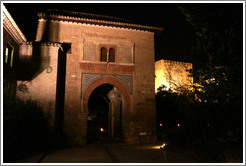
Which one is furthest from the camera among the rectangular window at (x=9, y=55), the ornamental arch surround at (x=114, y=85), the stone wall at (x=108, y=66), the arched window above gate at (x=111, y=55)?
the arched window above gate at (x=111, y=55)

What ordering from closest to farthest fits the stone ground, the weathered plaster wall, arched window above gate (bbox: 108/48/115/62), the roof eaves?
the stone ground, the weathered plaster wall, the roof eaves, arched window above gate (bbox: 108/48/115/62)

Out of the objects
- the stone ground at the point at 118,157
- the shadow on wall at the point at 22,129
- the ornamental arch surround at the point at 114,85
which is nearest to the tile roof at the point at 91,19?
the ornamental arch surround at the point at 114,85

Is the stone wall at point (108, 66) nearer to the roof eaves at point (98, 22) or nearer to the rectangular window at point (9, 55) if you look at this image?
the roof eaves at point (98, 22)

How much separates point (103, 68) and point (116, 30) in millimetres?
2630

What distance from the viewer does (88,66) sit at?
46.2ft

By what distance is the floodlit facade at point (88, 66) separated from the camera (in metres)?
12.6

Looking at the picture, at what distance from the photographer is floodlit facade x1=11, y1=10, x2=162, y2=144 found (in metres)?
12.6

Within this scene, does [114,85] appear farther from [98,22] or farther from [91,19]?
[91,19]

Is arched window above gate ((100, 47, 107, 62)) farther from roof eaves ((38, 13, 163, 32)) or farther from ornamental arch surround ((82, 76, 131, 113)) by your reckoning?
roof eaves ((38, 13, 163, 32))

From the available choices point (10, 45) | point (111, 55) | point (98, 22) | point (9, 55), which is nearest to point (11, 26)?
point (10, 45)

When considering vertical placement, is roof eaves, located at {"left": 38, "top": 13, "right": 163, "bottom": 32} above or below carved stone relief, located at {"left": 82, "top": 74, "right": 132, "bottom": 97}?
above

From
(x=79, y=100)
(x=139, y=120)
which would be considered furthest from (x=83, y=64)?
(x=139, y=120)

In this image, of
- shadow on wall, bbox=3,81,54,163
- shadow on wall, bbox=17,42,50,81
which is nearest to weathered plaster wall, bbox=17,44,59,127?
shadow on wall, bbox=17,42,50,81

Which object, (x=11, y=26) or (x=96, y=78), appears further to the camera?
(x=96, y=78)
